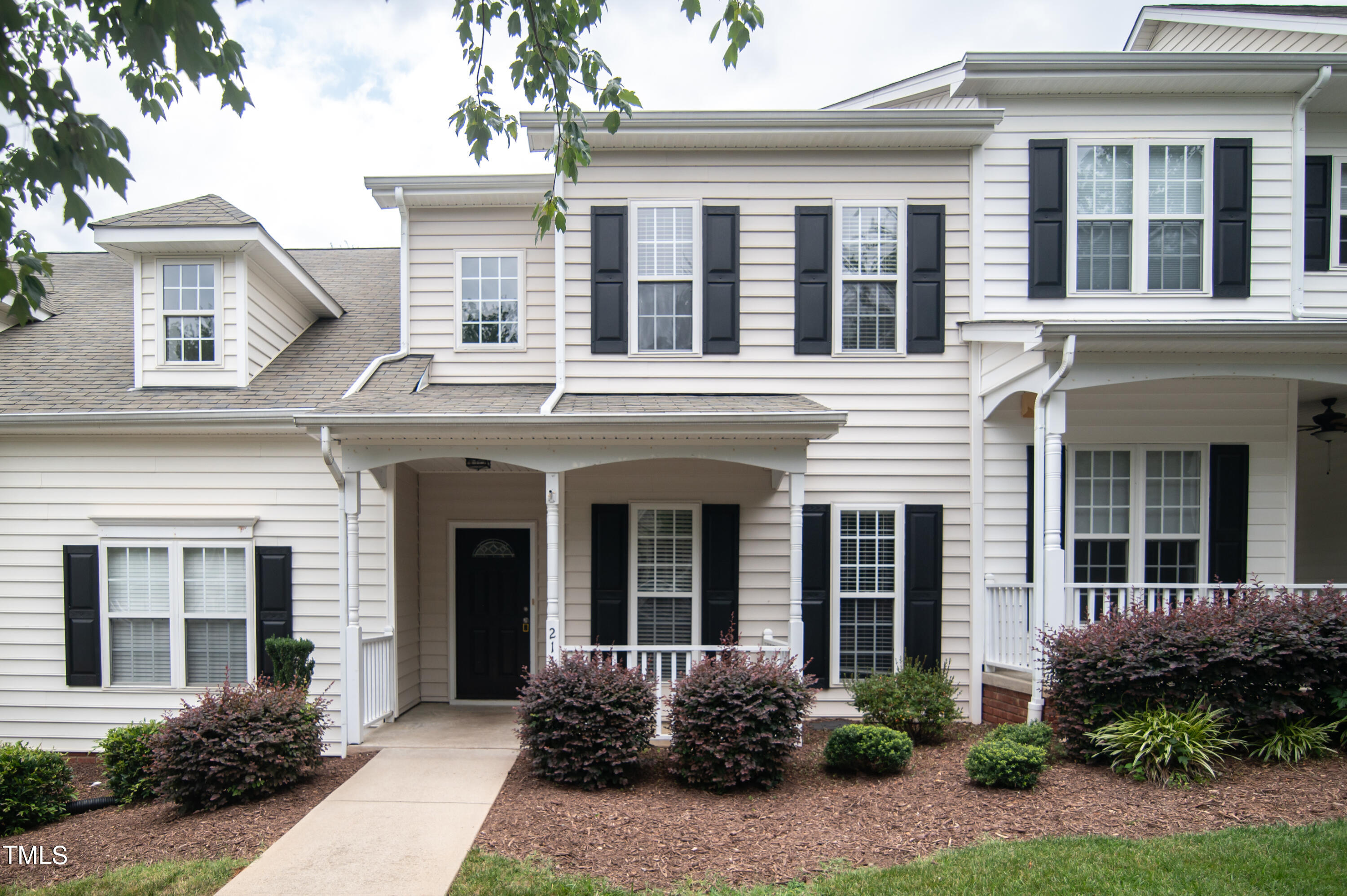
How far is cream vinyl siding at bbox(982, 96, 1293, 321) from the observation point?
8.24 metres

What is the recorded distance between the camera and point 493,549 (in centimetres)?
931

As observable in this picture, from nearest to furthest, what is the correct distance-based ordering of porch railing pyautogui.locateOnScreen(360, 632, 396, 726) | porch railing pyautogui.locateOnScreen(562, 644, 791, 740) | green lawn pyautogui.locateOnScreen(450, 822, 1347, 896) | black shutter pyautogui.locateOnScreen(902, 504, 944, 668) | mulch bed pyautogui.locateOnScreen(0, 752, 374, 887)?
green lawn pyautogui.locateOnScreen(450, 822, 1347, 896) → mulch bed pyautogui.locateOnScreen(0, 752, 374, 887) → porch railing pyautogui.locateOnScreen(562, 644, 791, 740) → porch railing pyautogui.locateOnScreen(360, 632, 396, 726) → black shutter pyautogui.locateOnScreen(902, 504, 944, 668)

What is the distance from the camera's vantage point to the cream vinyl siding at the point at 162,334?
8852 millimetres

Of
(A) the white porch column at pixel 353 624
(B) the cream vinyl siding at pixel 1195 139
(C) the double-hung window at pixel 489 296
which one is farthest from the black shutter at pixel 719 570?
(B) the cream vinyl siding at pixel 1195 139

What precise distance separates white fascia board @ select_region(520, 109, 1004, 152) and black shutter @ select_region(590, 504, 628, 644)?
13.0 ft

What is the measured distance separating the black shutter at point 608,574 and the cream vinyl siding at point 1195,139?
15.1ft

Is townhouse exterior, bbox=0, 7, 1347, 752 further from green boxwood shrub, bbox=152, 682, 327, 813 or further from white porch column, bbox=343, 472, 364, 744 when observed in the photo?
green boxwood shrub, bbox=152, 682, 327, 813

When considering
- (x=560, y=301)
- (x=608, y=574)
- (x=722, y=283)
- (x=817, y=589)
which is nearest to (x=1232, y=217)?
(x=722, y=283)

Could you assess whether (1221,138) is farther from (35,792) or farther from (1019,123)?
(35,792)

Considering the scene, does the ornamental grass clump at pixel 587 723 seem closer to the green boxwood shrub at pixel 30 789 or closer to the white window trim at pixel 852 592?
the white window trim at pixel 852 592

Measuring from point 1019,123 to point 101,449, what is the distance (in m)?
10.5

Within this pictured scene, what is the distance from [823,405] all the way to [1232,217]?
4.78 m

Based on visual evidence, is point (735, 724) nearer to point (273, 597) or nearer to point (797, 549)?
point (797, 549)

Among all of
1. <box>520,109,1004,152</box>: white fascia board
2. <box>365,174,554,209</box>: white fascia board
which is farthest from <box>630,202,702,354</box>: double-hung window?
<box>365,174,554,209</box>: white fascia board
